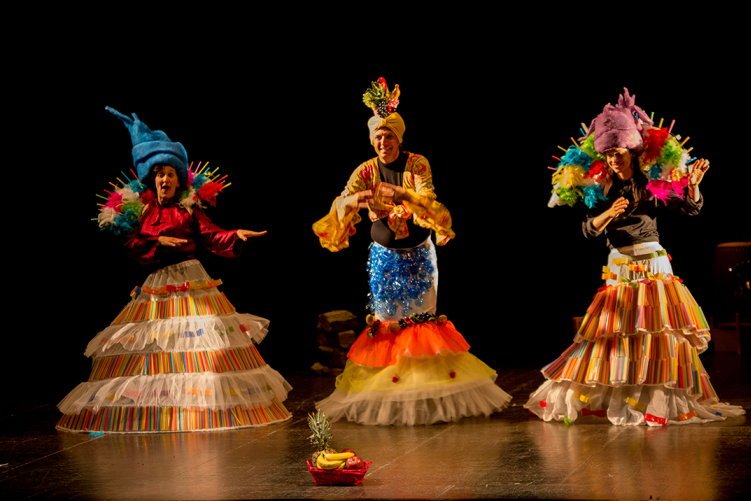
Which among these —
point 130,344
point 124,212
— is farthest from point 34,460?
point 124,212

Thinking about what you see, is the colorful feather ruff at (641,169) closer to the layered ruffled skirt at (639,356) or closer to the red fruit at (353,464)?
the layered ruffled skirt at (639,356)

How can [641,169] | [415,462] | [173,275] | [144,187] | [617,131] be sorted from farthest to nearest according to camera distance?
1. [144,187]
2. [173,275]
3. [641,169]
4. [617,131]
5. [415,462]

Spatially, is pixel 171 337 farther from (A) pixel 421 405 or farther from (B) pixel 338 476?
(B) pixel 338 476

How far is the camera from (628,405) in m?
4.91

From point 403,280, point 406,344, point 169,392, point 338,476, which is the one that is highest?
point 403,280

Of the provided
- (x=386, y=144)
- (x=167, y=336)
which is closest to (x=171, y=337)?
(x=167, y=336)

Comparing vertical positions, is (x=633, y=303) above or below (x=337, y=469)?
above

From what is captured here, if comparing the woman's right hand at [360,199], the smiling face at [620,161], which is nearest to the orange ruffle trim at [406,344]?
the woman's right hand at [360,199]

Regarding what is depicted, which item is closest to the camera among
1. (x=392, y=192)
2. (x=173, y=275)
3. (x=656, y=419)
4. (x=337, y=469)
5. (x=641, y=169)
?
(x=337, y=469)

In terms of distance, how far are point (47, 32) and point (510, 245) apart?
139 inches

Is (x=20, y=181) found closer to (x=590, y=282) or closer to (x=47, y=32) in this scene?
(x=47, y=32)

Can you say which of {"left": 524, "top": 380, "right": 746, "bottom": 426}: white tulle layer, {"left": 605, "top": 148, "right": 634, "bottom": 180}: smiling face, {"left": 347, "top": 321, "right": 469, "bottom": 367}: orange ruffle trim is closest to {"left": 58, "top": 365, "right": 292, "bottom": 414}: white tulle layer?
{"left": 347, "top": 321, "right": 469, "bottom": 367}: orange ruffle trim

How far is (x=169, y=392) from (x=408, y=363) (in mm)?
1155

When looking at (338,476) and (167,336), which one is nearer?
(338,476)
